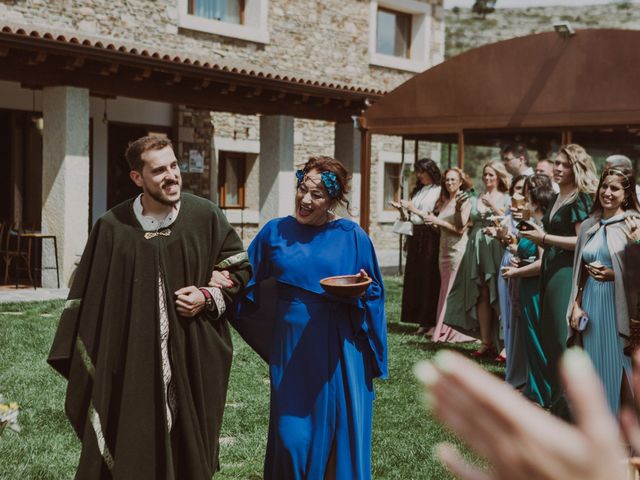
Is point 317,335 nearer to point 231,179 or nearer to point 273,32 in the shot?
point 231,179

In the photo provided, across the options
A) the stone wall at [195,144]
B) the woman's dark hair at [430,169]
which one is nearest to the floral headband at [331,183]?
the woman's dark hair at [430,169]

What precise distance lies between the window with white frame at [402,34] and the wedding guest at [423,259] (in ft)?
36.9

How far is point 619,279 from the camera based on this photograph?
5312mm

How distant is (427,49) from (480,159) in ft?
26.3

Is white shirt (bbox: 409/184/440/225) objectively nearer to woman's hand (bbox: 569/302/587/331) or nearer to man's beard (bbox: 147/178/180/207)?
woman's hand (bbox: 569/302/587/331)

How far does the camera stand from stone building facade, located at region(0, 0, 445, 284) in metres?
15.3

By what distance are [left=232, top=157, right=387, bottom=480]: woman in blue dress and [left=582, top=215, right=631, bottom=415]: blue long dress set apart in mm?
1714

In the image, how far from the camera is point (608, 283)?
5438mm

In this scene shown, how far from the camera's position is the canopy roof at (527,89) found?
12.1 m

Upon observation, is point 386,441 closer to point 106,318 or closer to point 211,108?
point 106,318

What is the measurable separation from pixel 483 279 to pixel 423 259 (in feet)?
5.00

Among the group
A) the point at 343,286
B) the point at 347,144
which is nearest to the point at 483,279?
the point at 343,286

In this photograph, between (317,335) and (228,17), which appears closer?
(317,335)

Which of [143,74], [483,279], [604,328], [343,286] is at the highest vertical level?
[143,74]
